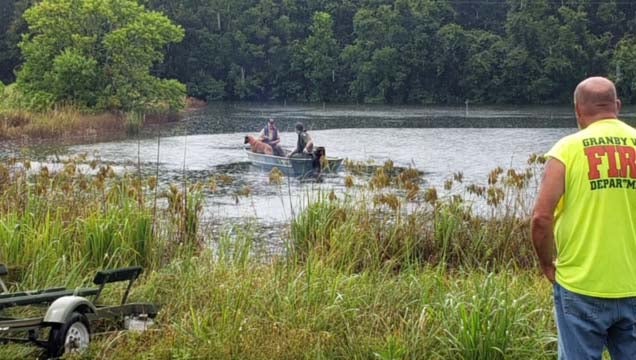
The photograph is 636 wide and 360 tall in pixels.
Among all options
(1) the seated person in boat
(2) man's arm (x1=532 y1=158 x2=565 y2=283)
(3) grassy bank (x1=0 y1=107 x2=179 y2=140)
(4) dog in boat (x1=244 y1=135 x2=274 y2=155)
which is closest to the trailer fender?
(2) man's arm (x1=532 y1=158 x2=565 y2=283)

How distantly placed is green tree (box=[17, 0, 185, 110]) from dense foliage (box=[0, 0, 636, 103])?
90.6 feet

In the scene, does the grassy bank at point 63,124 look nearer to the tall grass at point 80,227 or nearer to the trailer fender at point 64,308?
the tall grass at point 80,227

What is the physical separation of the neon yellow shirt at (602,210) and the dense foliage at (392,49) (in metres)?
62.0

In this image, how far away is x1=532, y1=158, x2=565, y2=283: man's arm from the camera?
10.0ft

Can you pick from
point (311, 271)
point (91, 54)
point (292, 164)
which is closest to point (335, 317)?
point (311, 271)

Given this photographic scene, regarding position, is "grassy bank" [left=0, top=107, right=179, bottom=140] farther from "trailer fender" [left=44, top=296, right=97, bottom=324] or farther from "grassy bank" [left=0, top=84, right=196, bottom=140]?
"trailer fender" [left=44, top=296, right=97, bottom=324]

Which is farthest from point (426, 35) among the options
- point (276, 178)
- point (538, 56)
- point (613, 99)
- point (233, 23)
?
point (613, 99)

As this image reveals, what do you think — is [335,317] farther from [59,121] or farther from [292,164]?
[59,121]

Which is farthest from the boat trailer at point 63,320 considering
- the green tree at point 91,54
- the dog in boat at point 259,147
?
the green tree at point 91,54

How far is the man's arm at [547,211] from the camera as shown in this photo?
3059 millimetres

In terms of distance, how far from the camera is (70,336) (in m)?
4.13

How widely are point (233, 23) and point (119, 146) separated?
50592 millimetres

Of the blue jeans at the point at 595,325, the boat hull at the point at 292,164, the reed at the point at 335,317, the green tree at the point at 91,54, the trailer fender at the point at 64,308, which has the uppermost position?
the green tree at the point at 91,54

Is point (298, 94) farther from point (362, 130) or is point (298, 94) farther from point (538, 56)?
point (362, 130)
